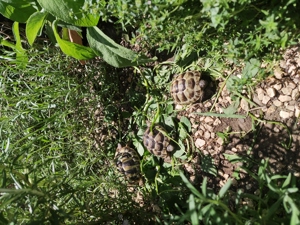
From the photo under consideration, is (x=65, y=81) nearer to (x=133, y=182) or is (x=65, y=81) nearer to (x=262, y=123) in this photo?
(x=133, y=182)

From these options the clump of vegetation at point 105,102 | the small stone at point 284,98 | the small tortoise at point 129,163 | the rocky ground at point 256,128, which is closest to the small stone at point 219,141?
the rocky ground at point 256,128

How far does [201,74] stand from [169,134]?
0.33m

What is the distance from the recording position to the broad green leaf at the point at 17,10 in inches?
71.2

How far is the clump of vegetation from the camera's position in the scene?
142cm

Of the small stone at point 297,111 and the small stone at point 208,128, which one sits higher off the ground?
the small stone at point 297,111

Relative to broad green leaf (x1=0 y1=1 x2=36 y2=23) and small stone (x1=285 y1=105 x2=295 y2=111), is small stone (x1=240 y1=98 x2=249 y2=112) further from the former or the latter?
broad green leaf (x1=0 y1=1 x2=36 y2=23)

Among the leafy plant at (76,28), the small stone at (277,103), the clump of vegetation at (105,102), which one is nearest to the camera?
the clump of vegetation at (105,102)

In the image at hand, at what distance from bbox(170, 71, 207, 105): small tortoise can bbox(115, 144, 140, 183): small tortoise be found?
0.39m

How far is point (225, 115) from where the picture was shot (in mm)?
1677

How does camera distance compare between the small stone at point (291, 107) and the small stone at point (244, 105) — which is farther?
the small stone at point (244, 105)

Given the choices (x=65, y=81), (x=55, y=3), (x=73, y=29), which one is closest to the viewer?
(x=55, y=3)

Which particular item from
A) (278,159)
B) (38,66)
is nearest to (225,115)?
(278,159)

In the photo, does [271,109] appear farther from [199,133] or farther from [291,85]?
[199,133]

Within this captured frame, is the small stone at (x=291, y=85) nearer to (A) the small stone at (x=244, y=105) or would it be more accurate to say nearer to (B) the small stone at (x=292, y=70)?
(B) the small stone at (x=292, y=70)
